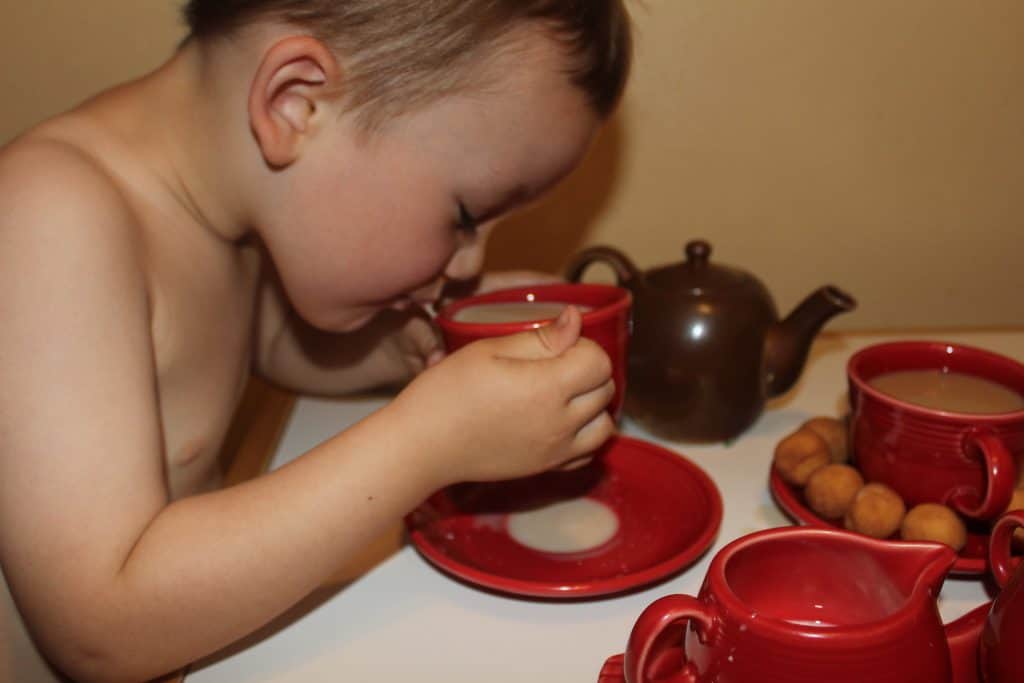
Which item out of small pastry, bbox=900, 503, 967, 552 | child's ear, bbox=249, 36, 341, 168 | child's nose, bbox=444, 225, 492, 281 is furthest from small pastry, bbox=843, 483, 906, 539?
child's ear, bbox=249, 36, 341, 168

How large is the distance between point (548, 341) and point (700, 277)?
0.78 feet

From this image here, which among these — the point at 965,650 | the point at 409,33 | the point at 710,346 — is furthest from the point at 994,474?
the point at 409,33

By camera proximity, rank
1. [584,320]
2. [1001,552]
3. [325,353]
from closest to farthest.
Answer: [1001,552]
[584,320]
[325,353]

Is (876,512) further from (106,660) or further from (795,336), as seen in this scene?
(106,660)

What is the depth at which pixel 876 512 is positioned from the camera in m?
0.60

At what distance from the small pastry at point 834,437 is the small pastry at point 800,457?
0.02 m

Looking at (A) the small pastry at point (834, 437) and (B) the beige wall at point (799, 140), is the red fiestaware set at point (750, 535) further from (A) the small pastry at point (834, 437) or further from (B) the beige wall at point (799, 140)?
(B) the beige wall at point (799, 140)

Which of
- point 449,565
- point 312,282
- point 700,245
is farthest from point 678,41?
point 449,565

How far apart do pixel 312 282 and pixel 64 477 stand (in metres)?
0.24

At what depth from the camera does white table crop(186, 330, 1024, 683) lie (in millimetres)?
522

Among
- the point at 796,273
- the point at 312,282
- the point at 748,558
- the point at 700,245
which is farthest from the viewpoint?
the point at 796,273

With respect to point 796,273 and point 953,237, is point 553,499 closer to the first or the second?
point 796,273

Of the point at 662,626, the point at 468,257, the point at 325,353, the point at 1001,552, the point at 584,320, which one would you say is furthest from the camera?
the point at 325,353

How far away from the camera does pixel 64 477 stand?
0.50m
